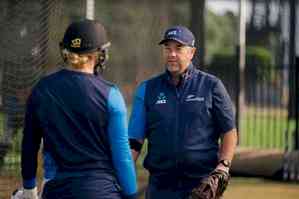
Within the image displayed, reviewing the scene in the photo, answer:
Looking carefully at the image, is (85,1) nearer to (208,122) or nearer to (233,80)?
(208,122)

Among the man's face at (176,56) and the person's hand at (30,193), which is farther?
the man's face at (176,56)

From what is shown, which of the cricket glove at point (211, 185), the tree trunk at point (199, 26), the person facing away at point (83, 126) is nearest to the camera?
the person facing away at point (83, 126)

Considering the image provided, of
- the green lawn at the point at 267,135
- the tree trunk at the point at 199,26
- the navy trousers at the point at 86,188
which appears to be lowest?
the navy trousers at the point at 86,188

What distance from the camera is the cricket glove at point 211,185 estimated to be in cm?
486

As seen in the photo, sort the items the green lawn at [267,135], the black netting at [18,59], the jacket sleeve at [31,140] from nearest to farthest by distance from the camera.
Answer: the jacket sleeve at [31,140], the black netting at [18,59], the green lawn at [267,135]

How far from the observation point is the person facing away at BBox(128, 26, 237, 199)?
4.96 m

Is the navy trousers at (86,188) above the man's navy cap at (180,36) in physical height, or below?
below

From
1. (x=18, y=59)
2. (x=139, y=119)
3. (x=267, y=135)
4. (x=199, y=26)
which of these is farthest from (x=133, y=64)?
(x=139, y=119)

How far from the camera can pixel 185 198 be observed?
496 centimetres

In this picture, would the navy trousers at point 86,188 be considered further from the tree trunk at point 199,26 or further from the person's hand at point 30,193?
the tree trunk at point 199,26

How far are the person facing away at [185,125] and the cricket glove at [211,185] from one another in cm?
4

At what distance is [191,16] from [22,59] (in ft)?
18.9

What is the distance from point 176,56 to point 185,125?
1.43 feet

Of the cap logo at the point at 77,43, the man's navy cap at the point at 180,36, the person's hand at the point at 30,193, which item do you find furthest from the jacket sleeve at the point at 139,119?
the cap logo at the point at 77,43
